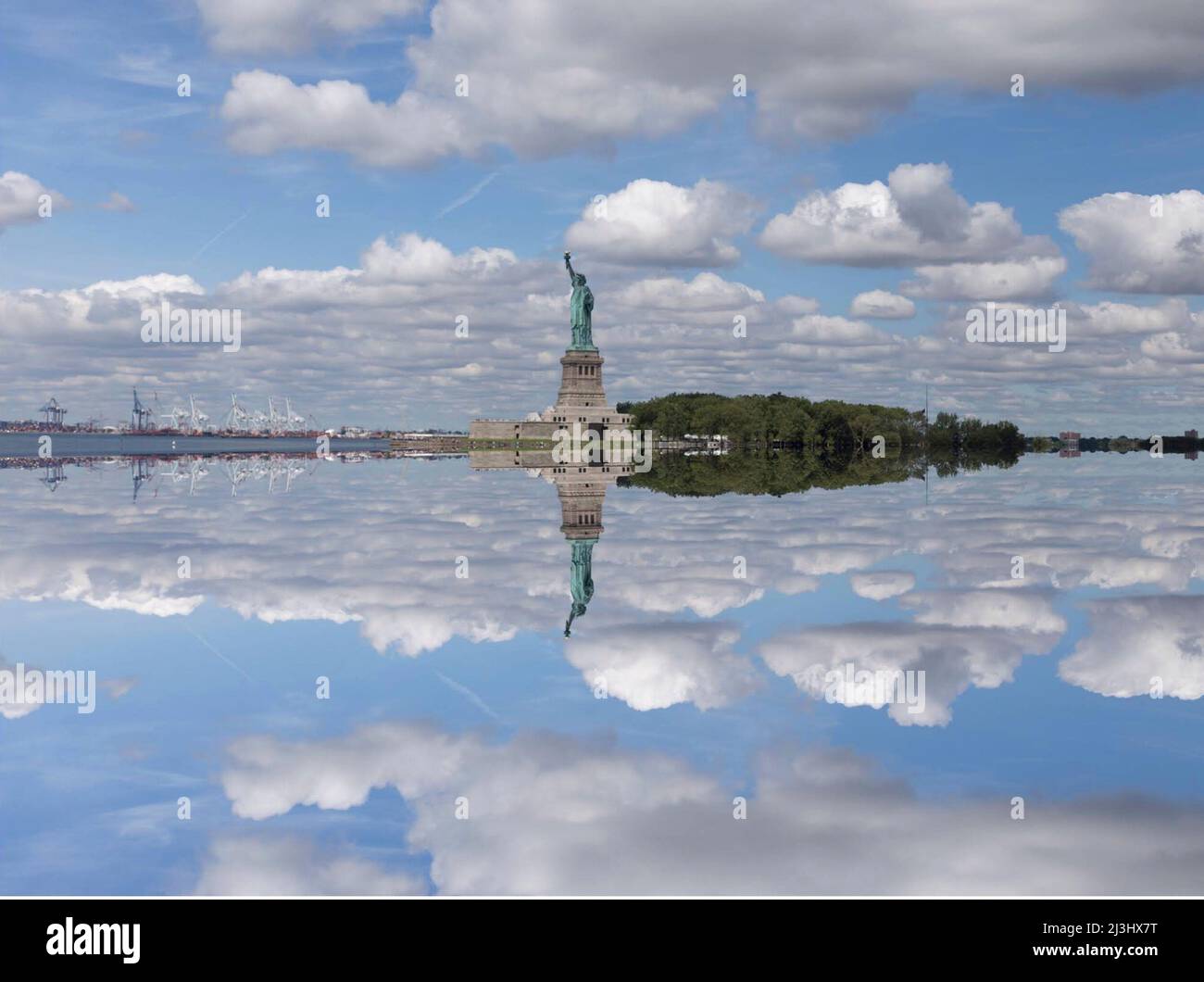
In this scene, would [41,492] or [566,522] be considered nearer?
[566,522]

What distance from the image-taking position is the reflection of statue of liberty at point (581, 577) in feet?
79.9

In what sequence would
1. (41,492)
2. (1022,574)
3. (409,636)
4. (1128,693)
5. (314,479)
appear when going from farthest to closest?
(314,479)
(41,492)
(1022,574)
(409,636)
(1128,693)

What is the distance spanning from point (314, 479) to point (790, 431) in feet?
362

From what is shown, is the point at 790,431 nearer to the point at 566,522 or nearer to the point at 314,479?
the point at 314,479

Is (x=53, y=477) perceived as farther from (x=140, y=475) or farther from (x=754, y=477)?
(x=754, y=477)

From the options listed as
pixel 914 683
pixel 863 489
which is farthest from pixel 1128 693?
pixel 863 489

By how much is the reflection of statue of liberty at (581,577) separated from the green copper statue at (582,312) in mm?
118149

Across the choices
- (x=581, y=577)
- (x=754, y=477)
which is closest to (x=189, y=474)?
(x=754, y=477)

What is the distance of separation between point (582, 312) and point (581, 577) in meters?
126

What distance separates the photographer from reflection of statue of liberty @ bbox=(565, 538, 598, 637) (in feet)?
79.9

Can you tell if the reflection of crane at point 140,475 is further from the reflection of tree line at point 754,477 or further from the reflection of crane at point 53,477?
the reflection of tree line at point 754,477

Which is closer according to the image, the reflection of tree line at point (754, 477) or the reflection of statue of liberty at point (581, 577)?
the reflection of statue of liberty at point (581, 577)

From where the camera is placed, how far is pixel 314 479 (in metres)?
78.9

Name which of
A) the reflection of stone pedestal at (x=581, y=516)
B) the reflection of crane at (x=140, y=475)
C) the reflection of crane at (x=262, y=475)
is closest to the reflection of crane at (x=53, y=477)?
the reflection of crane at (x=140, y=475)
